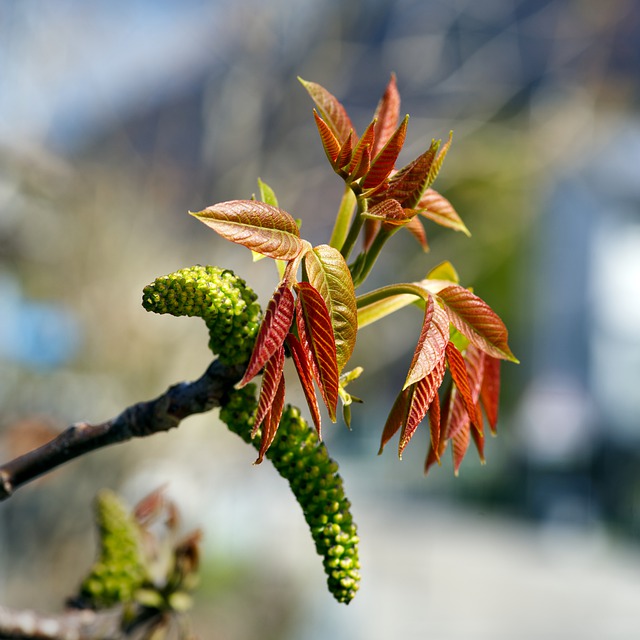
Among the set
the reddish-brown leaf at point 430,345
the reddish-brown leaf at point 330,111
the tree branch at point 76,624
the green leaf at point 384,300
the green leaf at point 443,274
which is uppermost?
the reddish-brown leaf at point 330,111

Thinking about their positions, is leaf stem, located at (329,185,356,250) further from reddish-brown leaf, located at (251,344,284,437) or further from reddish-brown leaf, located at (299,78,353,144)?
reddish-brown leaf, located at (251,344,284,437)

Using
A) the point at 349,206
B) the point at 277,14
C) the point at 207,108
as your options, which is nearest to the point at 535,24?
the point at 277,14

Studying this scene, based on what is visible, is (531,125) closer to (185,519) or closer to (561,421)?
(185,519)

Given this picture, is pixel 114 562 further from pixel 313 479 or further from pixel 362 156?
pixel 362 156

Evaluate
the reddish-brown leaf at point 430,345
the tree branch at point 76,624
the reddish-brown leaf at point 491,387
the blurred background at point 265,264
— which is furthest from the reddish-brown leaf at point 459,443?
the blurred background at point 265,264

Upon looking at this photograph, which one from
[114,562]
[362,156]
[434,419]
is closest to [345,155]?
[362,156]

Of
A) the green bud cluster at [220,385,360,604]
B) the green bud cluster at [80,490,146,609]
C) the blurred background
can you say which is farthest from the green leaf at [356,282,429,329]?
the blurred background

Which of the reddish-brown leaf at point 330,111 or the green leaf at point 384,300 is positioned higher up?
the reddish-brown leaf at point 330,111

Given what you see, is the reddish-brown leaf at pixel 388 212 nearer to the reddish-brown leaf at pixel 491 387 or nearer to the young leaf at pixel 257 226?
the young leaf at pixel 257 226
